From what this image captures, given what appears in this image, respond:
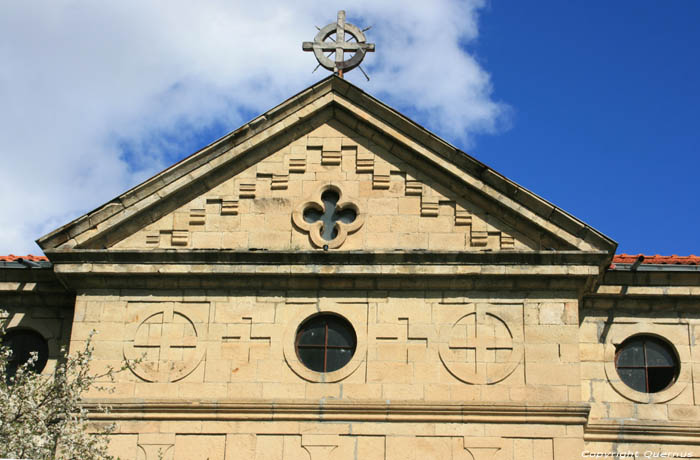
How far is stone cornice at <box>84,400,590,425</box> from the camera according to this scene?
884 inches

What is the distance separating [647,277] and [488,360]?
11.2 ft

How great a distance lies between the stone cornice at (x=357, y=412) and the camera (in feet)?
73.7

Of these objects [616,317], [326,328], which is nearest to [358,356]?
[326,328]

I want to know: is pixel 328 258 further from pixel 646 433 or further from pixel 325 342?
pixel 646 433

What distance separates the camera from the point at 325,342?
23406mm

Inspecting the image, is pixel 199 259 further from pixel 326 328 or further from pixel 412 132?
pixel 412 132

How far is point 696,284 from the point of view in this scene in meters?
24.2

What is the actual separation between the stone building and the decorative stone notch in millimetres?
29

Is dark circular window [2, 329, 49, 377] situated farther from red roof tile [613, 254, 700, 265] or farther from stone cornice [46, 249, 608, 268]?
red roof tile [613, 254, 700, 265]

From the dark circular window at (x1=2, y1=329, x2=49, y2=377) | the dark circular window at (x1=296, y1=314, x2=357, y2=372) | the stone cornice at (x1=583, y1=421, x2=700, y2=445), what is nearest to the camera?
the stone cornice at (x1=583, y1=421, x2=700, y2=445)

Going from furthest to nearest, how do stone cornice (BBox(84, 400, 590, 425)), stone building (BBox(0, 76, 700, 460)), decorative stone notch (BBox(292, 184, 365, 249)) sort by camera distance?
decorative stone notch (BBox(292, 184, 365, 249))
stone building (BBox(0, 76, 700, 460))
stone cornice (BBox(84, 400, 590, 425))

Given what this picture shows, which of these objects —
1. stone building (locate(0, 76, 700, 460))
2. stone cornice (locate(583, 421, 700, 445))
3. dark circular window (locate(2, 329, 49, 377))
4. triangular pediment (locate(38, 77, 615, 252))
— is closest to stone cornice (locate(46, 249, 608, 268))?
stone building (locate(0, 76, 700, 460))

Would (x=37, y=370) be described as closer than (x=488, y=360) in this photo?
No

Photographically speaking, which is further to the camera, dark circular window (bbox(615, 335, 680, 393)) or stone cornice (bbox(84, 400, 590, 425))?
dark circular window (bbox(615, 335, 680, 393))
